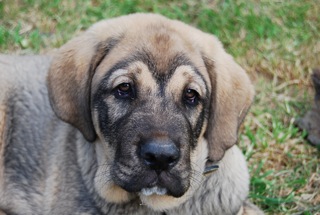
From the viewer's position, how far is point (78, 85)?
4.62m

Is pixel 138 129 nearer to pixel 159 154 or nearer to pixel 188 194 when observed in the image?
pixel 159 154

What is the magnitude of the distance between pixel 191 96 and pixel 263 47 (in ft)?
10.4

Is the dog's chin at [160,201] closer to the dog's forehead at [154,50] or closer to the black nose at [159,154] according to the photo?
the black nose at [159,154]

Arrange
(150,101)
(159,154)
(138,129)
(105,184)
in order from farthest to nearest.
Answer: (105,184) < (150,101) < (138,129) < (159,154)

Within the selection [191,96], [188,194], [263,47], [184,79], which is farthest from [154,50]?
[263,47]

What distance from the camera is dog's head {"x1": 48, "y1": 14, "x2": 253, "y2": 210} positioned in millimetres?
4184

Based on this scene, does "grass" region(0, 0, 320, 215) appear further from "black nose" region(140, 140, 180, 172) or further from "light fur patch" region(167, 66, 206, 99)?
"black nose" region(140, 140, 180, 172)

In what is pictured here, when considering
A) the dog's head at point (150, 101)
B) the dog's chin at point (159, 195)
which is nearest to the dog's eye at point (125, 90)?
the dog's head at point (150, 101)

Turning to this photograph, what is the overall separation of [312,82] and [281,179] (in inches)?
49.5

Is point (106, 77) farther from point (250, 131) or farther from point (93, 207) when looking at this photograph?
point (250, 131)

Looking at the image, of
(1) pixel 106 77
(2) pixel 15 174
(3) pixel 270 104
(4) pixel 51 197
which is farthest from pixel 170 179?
(3) pixel 270 104

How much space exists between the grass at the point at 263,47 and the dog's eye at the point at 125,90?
191cm

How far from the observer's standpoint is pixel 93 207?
4812 millimetres

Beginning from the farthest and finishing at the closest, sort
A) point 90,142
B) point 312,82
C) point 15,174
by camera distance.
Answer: point 312,82 → point 15,174 → point 90,142
